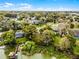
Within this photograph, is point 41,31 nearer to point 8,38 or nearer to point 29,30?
point 29,30

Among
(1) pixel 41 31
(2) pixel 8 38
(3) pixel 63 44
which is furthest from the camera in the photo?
(1) pixel 41 31

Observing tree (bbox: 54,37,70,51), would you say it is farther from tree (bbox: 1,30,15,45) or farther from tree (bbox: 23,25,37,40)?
tree (bbox: 1,30,15,45)

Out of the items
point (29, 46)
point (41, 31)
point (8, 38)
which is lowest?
point (29, 46)

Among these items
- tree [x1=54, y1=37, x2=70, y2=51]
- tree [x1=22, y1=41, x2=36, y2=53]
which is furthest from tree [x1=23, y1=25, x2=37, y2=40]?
tree [x1=54, y1=37, x2=70, y2=51]

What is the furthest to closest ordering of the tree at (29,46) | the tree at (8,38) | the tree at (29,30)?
the tree at (29,30) < the tree at (8,38) < the tree at (29,46)

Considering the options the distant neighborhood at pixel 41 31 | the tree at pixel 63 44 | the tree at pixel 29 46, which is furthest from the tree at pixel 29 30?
the tree at pixel 63 44

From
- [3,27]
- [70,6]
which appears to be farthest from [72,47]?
[3,27]

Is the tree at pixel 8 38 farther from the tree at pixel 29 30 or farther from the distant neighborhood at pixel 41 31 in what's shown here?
the tree at pixel 29 30

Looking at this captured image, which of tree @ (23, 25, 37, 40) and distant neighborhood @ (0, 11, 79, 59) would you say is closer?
distant neighborhood @ (0, 11, 79, 59)

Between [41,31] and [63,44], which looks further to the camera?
[41,31]

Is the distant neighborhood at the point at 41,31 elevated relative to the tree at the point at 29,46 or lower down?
elevated

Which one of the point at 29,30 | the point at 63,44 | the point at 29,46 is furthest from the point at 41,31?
the point at 63,44

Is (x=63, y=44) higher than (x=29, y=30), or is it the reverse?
(x=29, y=30)
